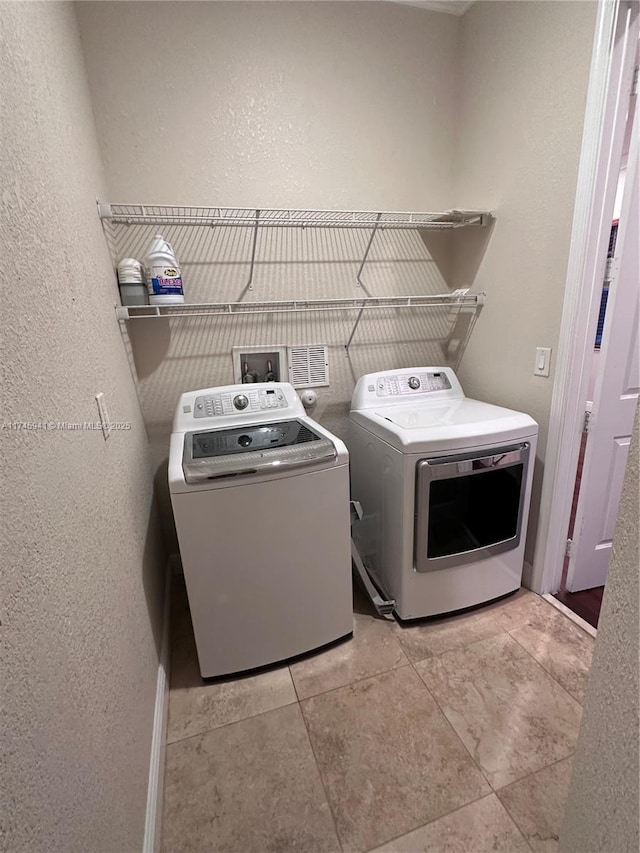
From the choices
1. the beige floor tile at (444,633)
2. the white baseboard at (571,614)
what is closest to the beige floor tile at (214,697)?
the beige floor tile at (444,633)

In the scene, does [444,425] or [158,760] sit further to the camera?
[444,425]

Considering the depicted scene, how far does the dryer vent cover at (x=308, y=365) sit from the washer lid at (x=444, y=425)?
333 mm

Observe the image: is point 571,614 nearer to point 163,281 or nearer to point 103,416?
point 103,416

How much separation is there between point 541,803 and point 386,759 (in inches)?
16.8

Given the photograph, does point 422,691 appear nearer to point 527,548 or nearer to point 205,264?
point 527,548

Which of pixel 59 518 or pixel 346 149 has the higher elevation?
pixel 346 149

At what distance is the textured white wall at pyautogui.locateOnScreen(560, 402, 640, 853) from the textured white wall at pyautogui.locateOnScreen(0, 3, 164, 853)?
28.9 inches

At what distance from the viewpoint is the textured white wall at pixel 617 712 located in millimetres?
492

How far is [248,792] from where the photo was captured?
3.76 ft

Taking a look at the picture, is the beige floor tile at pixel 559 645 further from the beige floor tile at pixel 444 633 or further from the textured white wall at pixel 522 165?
the textured white wall at pixel 522 165

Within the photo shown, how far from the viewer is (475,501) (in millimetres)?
1695

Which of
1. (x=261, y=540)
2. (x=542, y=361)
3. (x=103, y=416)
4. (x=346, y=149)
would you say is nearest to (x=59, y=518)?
(x=103, y=416)

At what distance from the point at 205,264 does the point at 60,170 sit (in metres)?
0.86

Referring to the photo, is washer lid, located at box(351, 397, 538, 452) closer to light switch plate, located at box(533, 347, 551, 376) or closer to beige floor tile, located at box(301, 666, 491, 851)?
light switch plate, located at box(533, 347, 551, 376)
